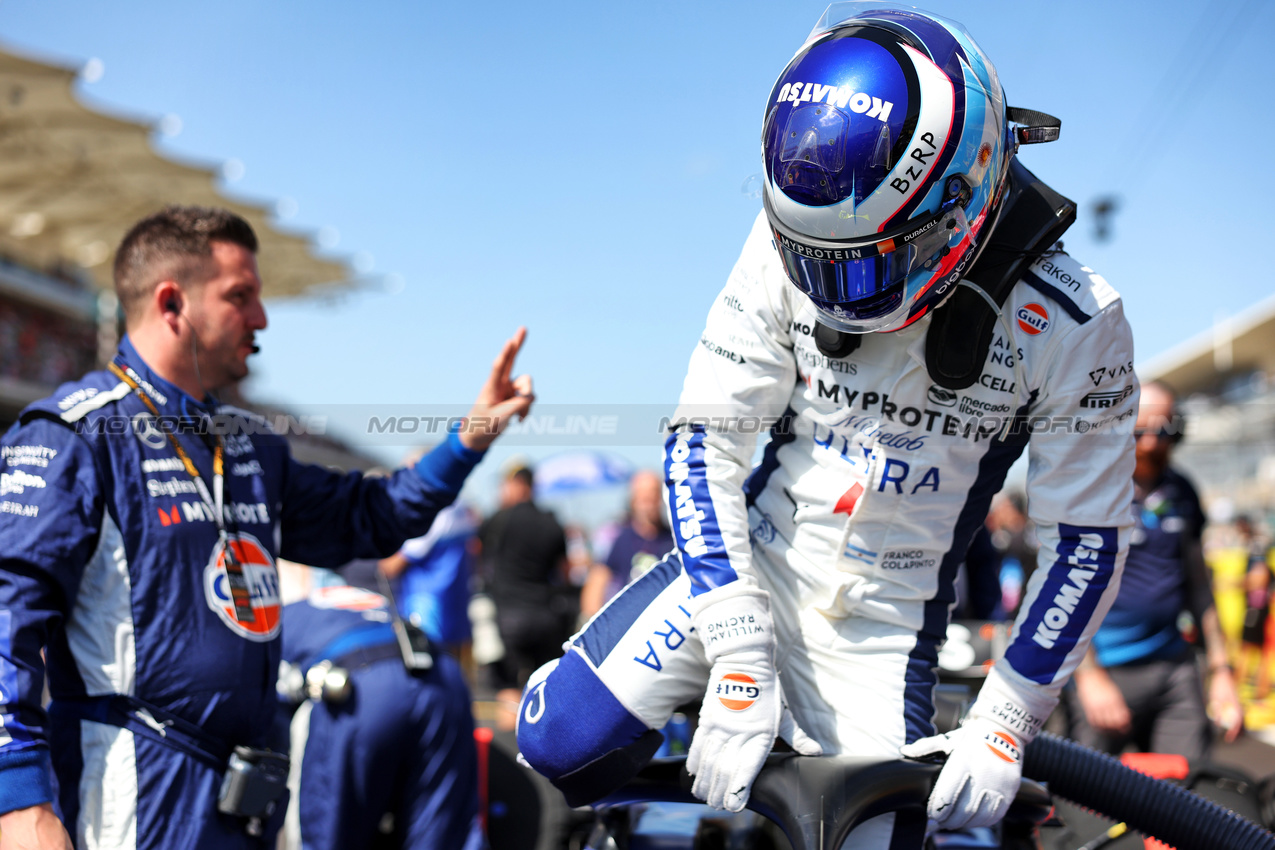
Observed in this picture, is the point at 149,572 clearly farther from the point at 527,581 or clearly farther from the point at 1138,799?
the point at 527,581

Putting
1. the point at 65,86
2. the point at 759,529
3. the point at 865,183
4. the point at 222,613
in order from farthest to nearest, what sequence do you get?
the point at 65,86 → the point at 222,613 → the point at 759,529 → the point at 865,183

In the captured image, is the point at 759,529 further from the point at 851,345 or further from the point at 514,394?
the point at 514,394

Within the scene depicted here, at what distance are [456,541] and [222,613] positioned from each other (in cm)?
415

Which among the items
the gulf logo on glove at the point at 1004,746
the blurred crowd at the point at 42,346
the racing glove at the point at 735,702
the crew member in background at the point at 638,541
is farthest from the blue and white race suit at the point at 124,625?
the blurred crowd at the point at 42,346

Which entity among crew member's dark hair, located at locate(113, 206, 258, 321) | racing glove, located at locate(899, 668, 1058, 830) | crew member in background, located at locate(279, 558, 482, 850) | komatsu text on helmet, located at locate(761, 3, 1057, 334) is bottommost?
crew member in background, located at locate(279, 558, 482, 850)

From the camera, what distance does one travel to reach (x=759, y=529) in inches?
74.5

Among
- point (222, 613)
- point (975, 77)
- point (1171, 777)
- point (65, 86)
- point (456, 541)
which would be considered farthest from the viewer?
point (65, 86)

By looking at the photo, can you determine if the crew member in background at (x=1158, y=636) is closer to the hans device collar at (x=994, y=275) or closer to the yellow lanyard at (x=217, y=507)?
the hans device collar at (x=994, y=275)

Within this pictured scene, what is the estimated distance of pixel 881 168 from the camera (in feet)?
4.87

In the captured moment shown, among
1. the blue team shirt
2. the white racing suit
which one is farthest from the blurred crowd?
the white racing suit

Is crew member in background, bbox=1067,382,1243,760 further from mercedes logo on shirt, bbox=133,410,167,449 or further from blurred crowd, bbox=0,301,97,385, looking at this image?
blurred crowd, bbox=0,301,97,385

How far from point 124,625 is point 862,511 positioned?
1509mm

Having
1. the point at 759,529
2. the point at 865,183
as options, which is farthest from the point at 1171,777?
the point at 865,183

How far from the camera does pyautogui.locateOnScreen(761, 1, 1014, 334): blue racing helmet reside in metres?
1.49
